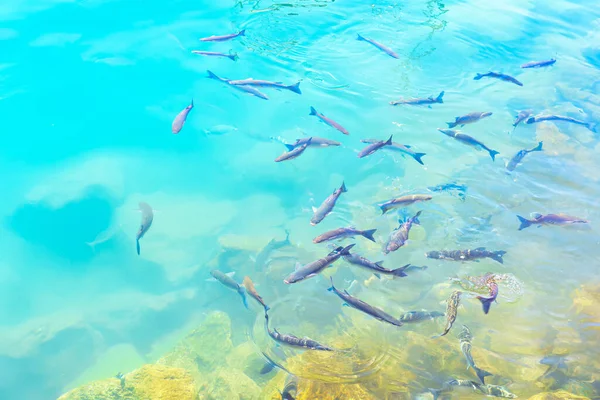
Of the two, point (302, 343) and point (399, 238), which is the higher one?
point (399, 238)

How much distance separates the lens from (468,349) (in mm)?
4938

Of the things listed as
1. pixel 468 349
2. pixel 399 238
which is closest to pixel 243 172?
pixel 399 238

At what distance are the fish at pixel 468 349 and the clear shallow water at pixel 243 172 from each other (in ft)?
1.25

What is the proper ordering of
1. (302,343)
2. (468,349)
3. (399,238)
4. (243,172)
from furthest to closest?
(243,172) < (399,238) < (468,349) < (302,343)

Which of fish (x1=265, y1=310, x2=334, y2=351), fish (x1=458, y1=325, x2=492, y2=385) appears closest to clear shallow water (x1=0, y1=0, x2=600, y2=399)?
fish (x1=458, y1=325, x2=492, y2=385)

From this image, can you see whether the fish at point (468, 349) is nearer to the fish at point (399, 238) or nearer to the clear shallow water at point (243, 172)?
the clear shallow water at point (243, 172)

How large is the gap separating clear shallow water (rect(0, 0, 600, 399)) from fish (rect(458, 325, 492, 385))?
15.0 inches

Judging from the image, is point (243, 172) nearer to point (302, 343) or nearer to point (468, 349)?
point (302, 343)

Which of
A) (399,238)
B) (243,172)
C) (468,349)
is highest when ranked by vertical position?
(399,238)

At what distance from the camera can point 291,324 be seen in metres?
6.15

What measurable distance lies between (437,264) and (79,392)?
19.9ft

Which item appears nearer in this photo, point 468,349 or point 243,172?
point 468,349

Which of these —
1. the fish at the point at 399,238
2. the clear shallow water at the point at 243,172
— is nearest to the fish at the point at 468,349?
the clear shallow water at the point at 243,172

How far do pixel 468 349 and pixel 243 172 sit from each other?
6.08m
